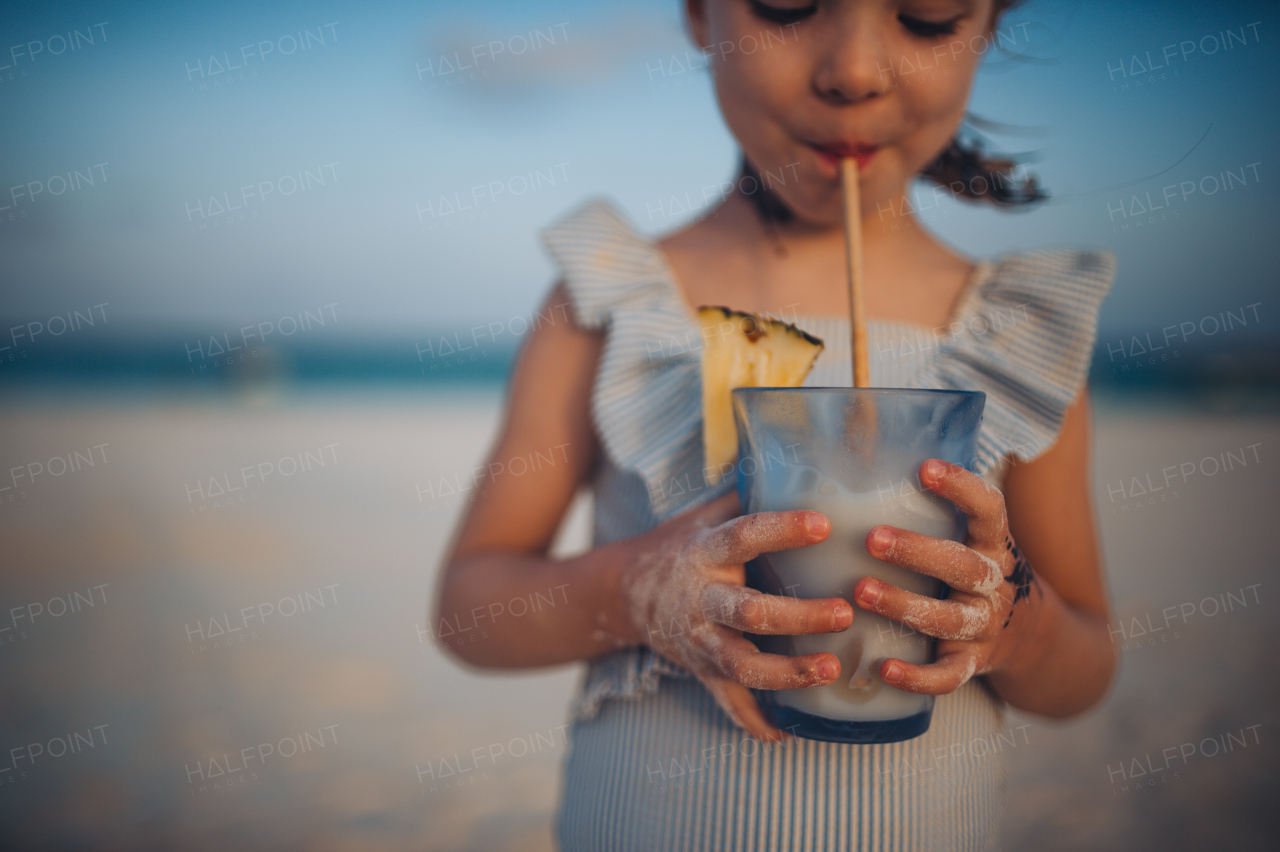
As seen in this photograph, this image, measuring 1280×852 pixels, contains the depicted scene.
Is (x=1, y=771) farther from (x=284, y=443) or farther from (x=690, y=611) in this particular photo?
(x=284, y=443)

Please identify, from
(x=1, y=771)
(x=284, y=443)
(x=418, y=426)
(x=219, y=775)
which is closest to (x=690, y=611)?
(x=219, y=775)

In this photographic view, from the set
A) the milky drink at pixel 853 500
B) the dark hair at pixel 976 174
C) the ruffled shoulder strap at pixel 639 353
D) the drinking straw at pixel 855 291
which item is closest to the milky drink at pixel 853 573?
the milky drink at pixel 853 500

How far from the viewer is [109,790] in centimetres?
226

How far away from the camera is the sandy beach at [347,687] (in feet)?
7.25

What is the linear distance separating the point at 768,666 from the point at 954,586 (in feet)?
0.56

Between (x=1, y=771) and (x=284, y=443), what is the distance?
14.7ft

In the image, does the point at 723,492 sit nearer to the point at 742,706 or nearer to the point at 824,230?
the point at 742,706

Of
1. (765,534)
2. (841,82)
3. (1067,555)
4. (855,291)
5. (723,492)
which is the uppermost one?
(841,82)

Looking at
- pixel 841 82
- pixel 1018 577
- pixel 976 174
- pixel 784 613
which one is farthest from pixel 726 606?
pixel 976 174

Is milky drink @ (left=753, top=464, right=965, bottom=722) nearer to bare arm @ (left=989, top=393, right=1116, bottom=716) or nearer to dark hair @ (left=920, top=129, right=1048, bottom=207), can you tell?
bare arm @ (left=989, top=393, right=1116, bottom=716)

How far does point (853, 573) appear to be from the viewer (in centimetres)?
68

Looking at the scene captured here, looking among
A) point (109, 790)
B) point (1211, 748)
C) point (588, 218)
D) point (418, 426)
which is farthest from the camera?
point (418, 426)

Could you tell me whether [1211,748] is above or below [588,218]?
below

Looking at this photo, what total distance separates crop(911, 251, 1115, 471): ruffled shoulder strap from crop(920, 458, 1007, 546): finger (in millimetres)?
239
